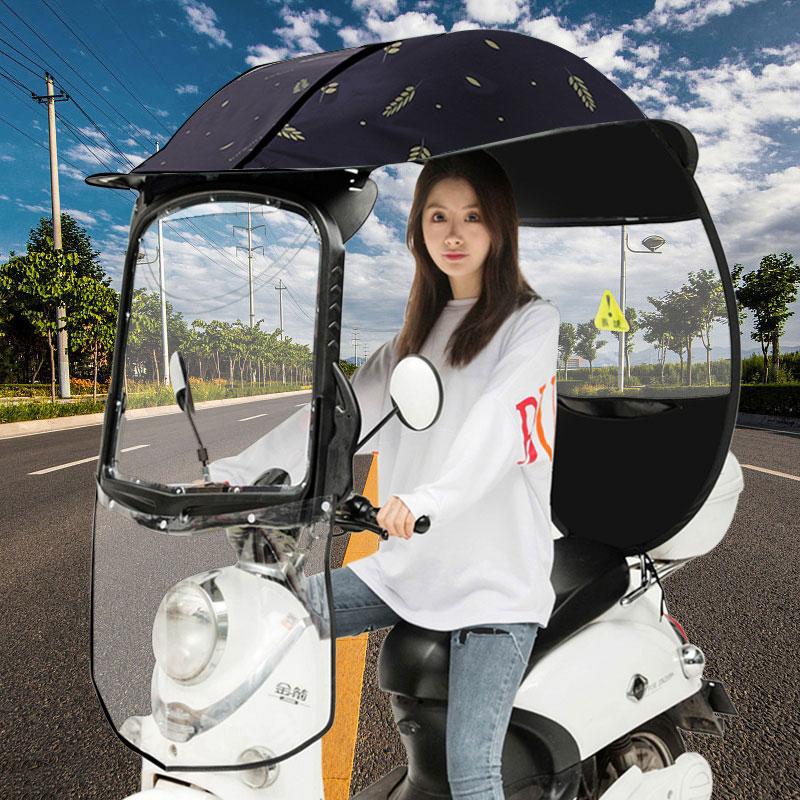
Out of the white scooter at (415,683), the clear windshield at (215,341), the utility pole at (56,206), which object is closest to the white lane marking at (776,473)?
the white scooter at (415,683)

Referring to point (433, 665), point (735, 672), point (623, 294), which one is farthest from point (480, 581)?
point (735, 672)

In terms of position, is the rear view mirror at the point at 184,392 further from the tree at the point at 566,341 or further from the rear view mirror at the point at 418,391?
the tree at the point at 566,341

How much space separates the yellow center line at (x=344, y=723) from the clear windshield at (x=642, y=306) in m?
0.65

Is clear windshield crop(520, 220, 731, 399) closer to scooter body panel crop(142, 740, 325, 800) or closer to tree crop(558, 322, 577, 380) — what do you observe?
tree crop(558, 322, 577, 380)

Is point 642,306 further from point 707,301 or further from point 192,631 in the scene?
point 192,631

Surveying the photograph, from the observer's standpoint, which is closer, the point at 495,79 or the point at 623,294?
the point at 495,79

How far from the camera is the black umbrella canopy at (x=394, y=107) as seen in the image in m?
1.12

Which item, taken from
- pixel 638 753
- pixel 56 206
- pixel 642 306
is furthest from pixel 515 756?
pixel 56 206

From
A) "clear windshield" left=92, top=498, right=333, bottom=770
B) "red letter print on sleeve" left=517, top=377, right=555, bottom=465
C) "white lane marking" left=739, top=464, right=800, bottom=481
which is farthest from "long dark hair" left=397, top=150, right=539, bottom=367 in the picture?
"white lane marking" left=739, top=464, right=800, bottom=481

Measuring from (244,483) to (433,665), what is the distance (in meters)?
0.55

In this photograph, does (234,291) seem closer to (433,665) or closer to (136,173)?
(136,173)

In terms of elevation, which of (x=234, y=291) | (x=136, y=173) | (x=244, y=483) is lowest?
(x=244, y=483)

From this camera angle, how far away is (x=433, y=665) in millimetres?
1421

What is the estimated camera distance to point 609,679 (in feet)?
5.36
